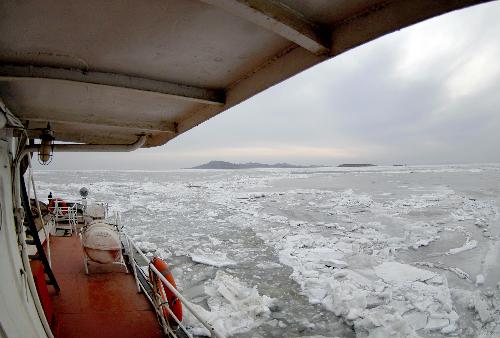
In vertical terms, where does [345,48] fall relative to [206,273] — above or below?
above

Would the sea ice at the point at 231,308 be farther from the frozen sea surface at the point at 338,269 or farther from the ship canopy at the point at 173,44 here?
the ship canopy at the point at 173,44

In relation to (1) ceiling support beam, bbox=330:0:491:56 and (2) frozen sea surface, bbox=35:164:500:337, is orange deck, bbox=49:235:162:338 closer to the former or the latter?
(2) frozen sea surface, bbox=35:164:500:337

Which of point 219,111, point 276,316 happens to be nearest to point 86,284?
point 276,316

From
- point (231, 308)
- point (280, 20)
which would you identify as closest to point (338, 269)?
point (231, 308)

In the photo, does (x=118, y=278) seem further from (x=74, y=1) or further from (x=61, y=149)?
(x=74, y=1)

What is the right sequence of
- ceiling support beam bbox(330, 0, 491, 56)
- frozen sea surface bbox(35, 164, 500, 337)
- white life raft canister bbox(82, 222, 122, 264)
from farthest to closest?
frozen sea surface bbox(35, 164, 500, 337)
white life raft canister bbox(82, 222, 122, 264)
ceiling support beam bbox(330, 0, 491, 56)

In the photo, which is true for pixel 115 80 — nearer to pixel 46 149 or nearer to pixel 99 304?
pixel 46 149

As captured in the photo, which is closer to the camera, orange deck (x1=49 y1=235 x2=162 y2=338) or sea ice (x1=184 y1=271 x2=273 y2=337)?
orange deck (x1=49 y1=235 x2=162 y2=338)

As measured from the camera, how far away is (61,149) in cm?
364

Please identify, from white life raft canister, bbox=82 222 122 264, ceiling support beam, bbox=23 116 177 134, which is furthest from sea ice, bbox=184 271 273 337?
ceiling support beam, bbox=23 116 177 134

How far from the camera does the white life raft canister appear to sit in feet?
17.4

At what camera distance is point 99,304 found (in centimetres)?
452

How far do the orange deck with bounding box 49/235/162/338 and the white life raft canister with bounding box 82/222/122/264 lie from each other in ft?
1.20

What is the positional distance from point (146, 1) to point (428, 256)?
415 inches
